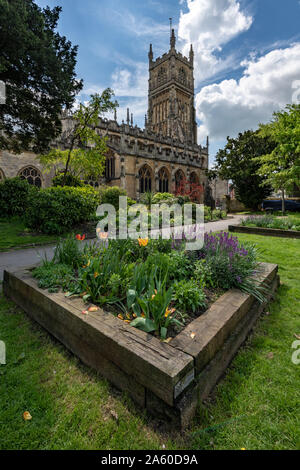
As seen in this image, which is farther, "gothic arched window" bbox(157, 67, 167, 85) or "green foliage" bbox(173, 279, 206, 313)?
"gothic arched window" bbox(157, 67, 167, 85)

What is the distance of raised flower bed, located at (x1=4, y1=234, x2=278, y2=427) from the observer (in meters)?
1.50

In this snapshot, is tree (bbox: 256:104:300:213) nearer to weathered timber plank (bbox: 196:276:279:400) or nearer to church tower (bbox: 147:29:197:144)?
weathered timber plank (bbox: 196:276:279:400)

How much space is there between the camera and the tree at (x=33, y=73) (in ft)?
26.0

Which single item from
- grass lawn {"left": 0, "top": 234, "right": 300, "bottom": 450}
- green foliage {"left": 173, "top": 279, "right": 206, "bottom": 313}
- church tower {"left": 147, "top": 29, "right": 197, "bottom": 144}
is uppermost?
church tower {"left": 147, "top": 29, "right": 197, "bottom": 144}

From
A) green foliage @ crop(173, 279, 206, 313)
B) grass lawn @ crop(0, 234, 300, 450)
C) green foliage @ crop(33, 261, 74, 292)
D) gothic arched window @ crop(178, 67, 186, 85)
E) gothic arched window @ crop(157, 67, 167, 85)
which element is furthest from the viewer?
gothic arched window @ crop(157, 67, 167, 85)

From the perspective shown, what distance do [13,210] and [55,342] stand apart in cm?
1025

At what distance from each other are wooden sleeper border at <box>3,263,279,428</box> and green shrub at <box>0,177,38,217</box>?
9.63 m

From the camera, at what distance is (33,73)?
9203 mm

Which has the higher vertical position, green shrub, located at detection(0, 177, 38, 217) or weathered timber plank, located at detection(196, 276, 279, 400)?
green shrub, located at detection(0, 177, 38, 217)

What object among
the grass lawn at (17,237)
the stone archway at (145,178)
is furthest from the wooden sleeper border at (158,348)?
the stone archway at (145,178)

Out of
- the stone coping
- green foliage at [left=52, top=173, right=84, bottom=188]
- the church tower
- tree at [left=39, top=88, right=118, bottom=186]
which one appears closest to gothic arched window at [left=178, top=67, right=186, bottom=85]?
the church tower

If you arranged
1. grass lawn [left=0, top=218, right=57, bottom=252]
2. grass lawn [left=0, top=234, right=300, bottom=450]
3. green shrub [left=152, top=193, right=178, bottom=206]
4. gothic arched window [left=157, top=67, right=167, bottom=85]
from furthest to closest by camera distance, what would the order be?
gothic arched window [left=157, top=67, right=167, bottom=85] → green shrub [left=152, top=193, right=178, bottom=206] → grass lawn [left=0, top=218, right=57, bottom=252] → grass lawn [left=0, top=234, right=300, bottom=450]
